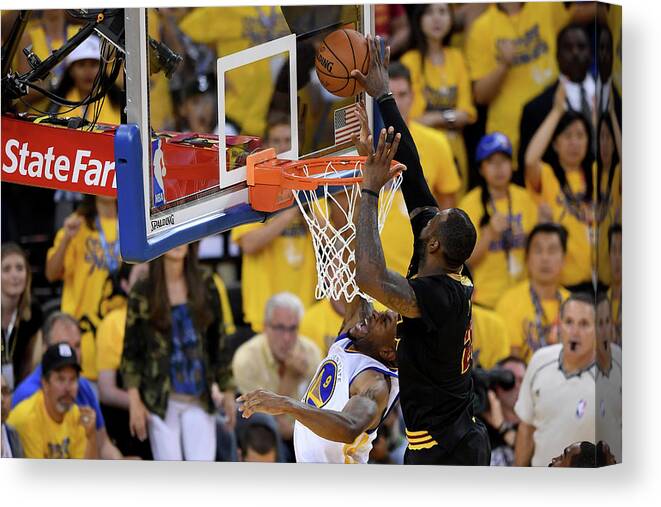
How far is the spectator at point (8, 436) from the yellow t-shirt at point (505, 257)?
2958mm

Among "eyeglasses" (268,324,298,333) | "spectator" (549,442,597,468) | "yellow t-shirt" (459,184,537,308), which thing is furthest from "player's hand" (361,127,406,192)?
"spectator" (549,442,597,468)

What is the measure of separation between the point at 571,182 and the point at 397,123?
62.6 inches

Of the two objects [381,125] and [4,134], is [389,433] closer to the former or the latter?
[381,125]

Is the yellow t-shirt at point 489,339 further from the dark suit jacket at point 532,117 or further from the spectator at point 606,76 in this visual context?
the spectator at point 606,76

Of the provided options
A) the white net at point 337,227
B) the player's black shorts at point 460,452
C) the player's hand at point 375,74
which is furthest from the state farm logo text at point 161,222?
the player's black shorts at point 460,452

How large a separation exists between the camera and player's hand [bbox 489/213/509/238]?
78 centimetres

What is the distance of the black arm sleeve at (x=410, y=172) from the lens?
638 centimetres

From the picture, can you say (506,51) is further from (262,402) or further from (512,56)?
(262,402)

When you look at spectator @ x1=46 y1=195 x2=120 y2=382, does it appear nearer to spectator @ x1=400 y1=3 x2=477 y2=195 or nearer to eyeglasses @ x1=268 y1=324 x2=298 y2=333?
eyeglasses @ x1=268 y1=324 x2=298 y2=333

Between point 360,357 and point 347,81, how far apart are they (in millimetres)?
1393

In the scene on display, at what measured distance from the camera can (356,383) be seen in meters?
6.71

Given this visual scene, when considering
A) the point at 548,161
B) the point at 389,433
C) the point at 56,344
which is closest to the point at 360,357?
the point at 389,433

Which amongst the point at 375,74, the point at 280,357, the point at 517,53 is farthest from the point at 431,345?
the point at 517,53

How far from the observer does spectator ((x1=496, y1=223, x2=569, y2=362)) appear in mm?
7680
